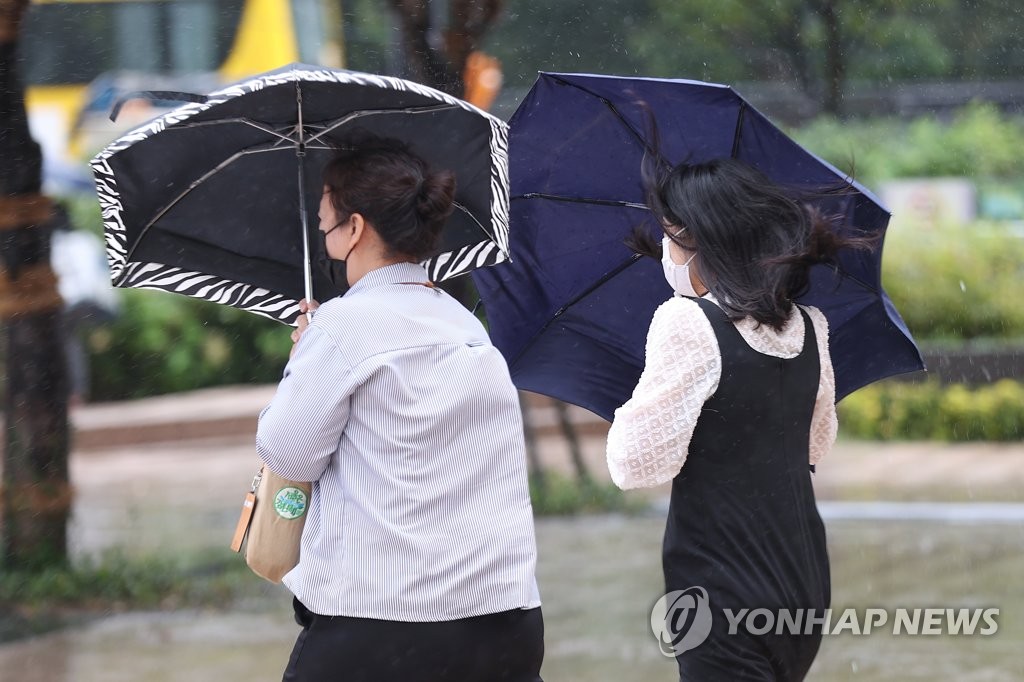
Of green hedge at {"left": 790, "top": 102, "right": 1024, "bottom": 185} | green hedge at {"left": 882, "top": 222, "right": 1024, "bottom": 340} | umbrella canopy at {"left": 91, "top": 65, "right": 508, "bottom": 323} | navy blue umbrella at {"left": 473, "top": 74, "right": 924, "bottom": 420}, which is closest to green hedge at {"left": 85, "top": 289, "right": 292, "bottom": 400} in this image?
green hedge at {"left": 882, "top": 222, "right": 1024, "bottom": 340}

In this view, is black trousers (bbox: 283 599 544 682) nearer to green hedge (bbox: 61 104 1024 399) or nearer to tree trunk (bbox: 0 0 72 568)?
tree trunk (bbox: 0 0 72 568)

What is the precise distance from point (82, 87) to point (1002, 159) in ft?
38.5

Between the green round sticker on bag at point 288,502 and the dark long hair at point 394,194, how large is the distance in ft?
1.63

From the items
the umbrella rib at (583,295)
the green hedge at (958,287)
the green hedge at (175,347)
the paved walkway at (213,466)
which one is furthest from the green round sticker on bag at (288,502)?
the green hedge at (175,347)

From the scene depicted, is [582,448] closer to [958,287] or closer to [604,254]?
[958,287]

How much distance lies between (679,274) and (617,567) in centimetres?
460

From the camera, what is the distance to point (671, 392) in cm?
259

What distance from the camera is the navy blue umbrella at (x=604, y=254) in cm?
305

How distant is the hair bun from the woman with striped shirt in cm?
6

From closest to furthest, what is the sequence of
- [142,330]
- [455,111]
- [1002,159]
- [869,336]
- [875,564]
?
[455,111]
[869,336]
[875,564]
[142,330]
[1002,159]

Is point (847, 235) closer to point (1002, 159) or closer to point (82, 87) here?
point (1002, 159)

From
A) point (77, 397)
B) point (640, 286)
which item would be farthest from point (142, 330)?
point (640, 286)

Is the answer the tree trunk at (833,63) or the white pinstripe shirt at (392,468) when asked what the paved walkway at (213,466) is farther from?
the tree trunk at (833,63)

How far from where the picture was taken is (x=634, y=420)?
2631 mm
